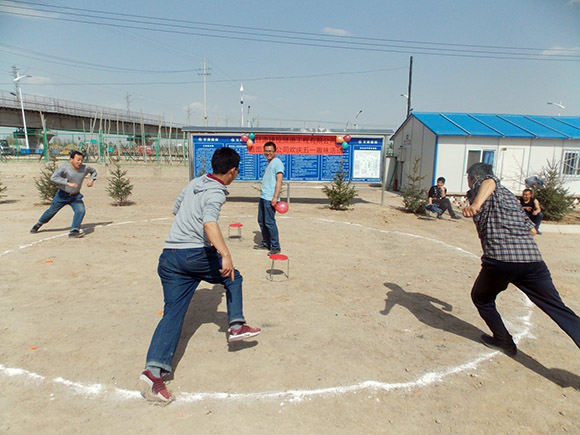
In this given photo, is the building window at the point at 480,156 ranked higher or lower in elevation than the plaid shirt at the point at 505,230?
higher

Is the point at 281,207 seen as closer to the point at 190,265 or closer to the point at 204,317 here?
the point at 204,317

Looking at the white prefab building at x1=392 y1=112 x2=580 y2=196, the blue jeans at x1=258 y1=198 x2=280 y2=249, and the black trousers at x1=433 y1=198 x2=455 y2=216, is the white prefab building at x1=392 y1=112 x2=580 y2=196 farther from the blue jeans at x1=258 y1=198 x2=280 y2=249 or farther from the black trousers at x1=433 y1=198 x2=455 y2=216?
the blue jeans at x1=258 y1=198 x2=280 y2=249

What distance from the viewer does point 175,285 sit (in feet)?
10.3

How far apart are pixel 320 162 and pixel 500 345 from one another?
10.8 meters

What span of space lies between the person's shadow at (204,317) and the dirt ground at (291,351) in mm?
21

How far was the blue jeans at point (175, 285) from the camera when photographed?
2.98 m

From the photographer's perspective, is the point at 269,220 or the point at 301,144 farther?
the point at 301,144

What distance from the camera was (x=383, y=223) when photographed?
10930mm

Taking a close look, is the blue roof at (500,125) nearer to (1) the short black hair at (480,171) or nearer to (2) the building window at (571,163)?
(2) the building window at (571,163)

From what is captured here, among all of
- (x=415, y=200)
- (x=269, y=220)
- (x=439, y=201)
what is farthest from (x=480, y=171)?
(x=439, y=201)

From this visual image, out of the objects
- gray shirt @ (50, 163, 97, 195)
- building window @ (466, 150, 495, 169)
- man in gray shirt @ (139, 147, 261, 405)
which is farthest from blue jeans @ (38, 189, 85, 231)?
building window @ (466, 150, 495, 169)

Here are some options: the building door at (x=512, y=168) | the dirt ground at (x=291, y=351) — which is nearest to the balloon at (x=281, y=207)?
the dirt ground at (x=291, y=351)

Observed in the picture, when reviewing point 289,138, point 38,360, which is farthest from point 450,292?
point 289,138

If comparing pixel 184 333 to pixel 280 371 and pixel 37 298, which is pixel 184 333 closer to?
pixel 280 371
